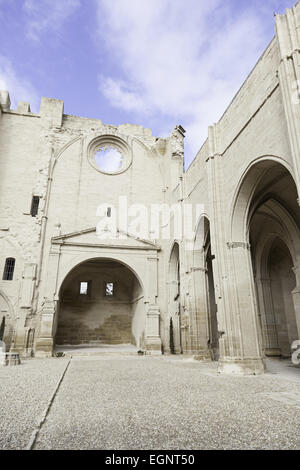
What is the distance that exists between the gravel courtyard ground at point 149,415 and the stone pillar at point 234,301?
1.70m

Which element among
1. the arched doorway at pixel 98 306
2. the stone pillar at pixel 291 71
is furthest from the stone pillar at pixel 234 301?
the arched doorway at pixel 98 306

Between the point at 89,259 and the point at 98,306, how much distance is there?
18.8 ft

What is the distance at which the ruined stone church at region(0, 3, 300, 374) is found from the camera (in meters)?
8.27

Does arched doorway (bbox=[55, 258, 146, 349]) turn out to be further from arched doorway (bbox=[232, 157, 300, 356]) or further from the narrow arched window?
arched doorway (bbox=[232, 157, 300, 356])

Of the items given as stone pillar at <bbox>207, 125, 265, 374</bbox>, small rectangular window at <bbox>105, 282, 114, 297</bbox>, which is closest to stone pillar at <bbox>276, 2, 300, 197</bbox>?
stone pillar at <bbox>207, 125, 265, 374</bbox>

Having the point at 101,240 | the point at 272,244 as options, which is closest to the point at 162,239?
the point at 101,240

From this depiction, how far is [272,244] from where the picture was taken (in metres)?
14.5

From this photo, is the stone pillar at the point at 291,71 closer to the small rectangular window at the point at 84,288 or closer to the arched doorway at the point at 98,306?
the arched doorway at the point at 98,306

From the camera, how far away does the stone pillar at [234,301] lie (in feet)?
26.9

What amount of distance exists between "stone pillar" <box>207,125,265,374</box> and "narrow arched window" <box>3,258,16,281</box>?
1028 cm

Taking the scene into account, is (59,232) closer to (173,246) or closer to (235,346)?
(173,246)

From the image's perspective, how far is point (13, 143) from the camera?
16844 mm

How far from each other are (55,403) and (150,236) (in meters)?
12.9
